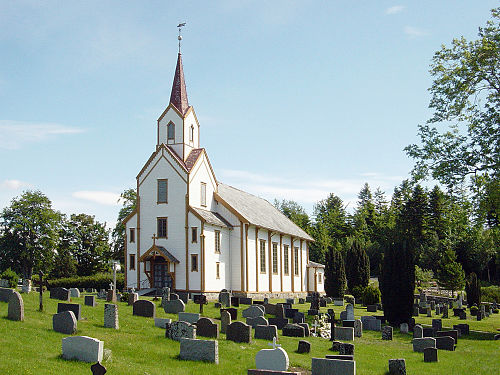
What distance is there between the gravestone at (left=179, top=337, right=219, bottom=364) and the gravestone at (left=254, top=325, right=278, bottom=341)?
522 cm

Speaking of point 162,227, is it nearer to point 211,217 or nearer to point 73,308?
point 211,217

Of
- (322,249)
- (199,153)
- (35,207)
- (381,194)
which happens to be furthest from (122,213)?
(381,194)

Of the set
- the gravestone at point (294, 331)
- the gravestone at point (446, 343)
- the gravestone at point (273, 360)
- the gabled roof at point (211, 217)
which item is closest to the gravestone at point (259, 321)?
the gravestone at point (294, 331)

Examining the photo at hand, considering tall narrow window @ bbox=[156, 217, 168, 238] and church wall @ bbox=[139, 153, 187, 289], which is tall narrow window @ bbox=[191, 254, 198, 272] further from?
tall narrow window @ bbox=[156, 217, 168, 238]

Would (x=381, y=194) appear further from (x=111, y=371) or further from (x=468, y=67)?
(x=111, y=371)

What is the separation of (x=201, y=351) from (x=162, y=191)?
91.3ft

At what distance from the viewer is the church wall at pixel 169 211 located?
131 feet

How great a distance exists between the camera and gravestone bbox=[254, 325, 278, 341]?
1923 centimetres

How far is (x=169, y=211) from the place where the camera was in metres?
40.7

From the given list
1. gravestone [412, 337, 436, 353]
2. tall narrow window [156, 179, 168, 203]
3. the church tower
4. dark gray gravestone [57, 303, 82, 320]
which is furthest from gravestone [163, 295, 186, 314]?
the church tower

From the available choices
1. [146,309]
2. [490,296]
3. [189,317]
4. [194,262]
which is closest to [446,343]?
[189,317]

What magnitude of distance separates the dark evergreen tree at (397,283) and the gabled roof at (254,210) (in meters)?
15.1

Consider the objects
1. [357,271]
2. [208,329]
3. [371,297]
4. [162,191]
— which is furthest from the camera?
[357,271]

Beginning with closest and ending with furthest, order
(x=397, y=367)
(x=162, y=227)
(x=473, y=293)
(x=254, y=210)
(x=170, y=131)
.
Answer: (x=397, y=367), (x=473, y=293), (x=162, y=227), (x=170, y=131), (x=254, y=210)
